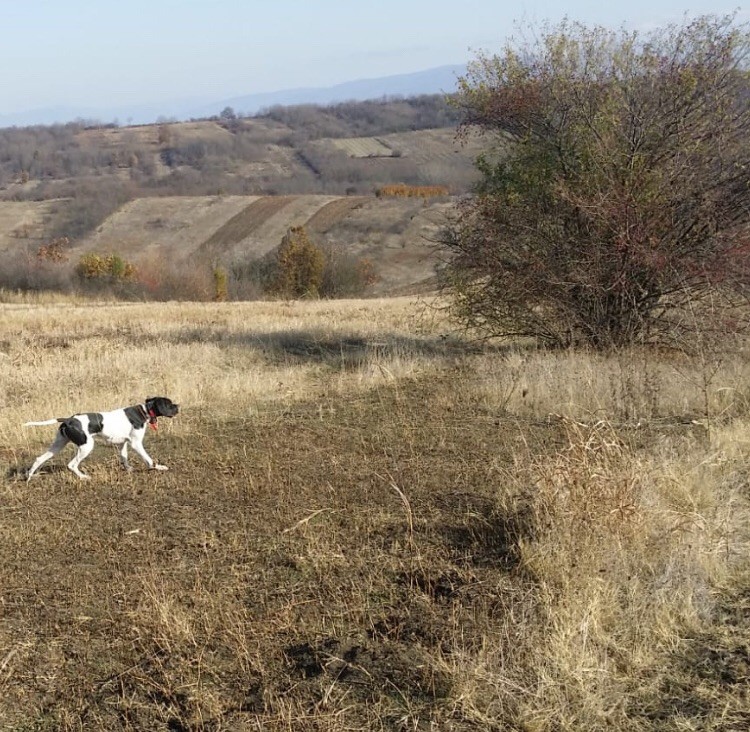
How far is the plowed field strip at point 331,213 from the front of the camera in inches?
3393

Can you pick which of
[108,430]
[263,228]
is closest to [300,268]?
[263,228]

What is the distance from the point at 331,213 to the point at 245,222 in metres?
9.21

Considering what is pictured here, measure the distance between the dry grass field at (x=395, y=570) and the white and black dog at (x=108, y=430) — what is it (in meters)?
0.18

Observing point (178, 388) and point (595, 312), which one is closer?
point (178, 388)

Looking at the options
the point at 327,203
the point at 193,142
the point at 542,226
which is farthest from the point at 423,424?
the point at 193,142

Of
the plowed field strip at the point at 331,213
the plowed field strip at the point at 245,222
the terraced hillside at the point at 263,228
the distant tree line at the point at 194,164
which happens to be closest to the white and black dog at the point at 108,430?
the terraced hillside at the point at 263,228

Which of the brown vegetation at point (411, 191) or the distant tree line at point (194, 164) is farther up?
the distant tree line at point (194, 164)

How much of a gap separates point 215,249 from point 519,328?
70.7 meters

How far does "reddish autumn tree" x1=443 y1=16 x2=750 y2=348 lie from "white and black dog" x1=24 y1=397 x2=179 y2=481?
21.2ft

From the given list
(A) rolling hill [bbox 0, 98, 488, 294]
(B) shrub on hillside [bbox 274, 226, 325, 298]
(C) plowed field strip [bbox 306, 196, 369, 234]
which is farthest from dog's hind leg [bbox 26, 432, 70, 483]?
(C) plowed field strip [bbox 306, 196, 369, 234]

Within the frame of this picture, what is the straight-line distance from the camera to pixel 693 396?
371 inches

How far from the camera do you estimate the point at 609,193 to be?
450 inches

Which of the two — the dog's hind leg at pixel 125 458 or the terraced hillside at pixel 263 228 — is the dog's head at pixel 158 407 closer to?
the dog's hind leg at pixel 125 458

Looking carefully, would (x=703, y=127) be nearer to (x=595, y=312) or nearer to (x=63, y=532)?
(x=595, y=312)
